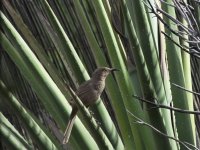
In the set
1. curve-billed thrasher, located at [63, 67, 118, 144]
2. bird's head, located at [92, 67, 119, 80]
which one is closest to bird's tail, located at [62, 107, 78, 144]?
curve-billed thrasher, located at [63, 67, 118, 144]

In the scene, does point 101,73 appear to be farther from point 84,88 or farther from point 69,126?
point 69,126

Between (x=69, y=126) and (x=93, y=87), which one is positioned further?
(x=93, y=87)

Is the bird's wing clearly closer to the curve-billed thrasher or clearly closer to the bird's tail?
the curve-billed thrasher

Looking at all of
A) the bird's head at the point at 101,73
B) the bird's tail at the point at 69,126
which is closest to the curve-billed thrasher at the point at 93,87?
the bird's head at the point at 101,73

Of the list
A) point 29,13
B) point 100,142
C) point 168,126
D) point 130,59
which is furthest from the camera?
point 29,13

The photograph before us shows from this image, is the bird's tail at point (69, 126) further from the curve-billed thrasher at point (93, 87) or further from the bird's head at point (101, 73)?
the bird's head at point (101, 73)

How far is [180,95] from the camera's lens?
189cm

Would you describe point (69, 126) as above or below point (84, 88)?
below

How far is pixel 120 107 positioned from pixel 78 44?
73cm

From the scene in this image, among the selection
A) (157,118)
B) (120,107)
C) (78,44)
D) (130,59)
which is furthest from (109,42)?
(78,44)

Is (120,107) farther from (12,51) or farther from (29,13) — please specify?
(29,13)

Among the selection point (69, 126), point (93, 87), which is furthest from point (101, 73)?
point (69, 126)

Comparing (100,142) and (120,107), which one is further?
(120,107)

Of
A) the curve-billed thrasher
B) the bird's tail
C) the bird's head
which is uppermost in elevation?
the bird's head
